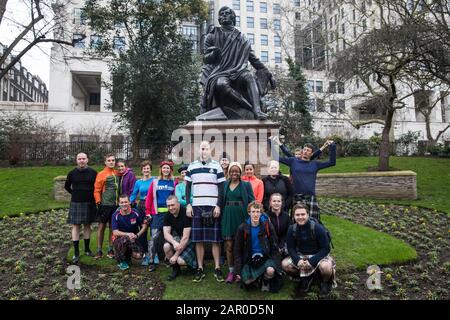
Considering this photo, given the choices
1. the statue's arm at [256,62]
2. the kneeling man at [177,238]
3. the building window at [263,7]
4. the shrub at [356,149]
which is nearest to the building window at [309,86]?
the shrub at [356,149]

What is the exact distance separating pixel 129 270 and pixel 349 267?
11.0 ft

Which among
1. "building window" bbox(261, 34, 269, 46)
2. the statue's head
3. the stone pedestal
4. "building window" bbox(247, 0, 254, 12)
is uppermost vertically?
"building window" bbox(247, 0, 254, 12)

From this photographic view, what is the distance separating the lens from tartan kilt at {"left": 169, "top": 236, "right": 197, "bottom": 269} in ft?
15.6

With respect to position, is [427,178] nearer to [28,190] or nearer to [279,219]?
[279,219]

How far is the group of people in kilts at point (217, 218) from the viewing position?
4238 millimetres

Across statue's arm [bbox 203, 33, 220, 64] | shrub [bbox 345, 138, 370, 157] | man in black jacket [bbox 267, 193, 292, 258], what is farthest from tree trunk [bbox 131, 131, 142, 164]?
man in black jacket [bbox 267, 193, 292, 258]

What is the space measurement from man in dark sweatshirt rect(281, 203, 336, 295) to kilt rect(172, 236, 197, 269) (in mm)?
1291

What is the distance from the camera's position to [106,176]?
18.5 ft

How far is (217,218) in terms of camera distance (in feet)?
15.3

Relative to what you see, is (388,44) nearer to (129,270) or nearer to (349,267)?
(349,267)

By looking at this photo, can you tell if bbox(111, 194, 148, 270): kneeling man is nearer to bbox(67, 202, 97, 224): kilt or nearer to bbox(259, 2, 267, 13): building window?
bbox(67, 202, 97, 224): kilt

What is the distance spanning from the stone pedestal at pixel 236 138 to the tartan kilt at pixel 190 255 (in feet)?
7.49

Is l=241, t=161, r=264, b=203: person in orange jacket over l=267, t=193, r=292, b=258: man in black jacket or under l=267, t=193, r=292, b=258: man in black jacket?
over

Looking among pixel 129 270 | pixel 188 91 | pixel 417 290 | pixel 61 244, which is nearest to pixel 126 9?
pixel 188 91
